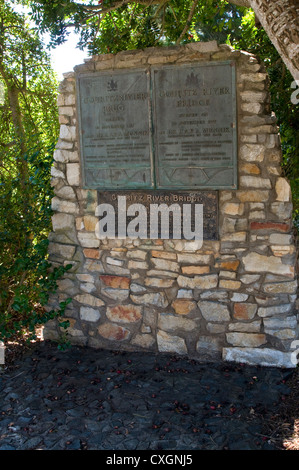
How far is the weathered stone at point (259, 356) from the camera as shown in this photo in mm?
3738

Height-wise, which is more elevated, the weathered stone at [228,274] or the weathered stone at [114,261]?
the weathered stone at [114,261]

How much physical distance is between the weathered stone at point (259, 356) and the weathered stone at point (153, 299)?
639mm

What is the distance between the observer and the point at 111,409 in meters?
3.37

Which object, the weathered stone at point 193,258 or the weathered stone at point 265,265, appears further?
the weathered stone at point 193,258

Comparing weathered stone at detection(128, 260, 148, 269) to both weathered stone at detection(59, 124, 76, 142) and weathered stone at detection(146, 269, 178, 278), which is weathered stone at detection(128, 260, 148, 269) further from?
weathered stone at detection(59, 124, 76, 142)

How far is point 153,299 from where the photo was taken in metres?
4.03

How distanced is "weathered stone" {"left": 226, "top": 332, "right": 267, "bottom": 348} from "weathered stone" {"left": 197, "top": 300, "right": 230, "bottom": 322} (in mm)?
154

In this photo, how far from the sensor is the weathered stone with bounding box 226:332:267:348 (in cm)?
378

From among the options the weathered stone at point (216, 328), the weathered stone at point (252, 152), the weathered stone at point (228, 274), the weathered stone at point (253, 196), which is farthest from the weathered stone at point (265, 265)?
the weathered stone at point (252, 152)

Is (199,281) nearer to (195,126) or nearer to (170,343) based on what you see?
(170,343)

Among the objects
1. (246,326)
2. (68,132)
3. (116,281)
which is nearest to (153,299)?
(116,281)

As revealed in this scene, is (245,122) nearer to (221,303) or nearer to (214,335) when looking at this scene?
(221,303)

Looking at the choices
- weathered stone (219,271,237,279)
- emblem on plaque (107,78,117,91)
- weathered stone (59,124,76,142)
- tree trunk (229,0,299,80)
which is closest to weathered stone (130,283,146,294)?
weathered stone (219,271,237,279)

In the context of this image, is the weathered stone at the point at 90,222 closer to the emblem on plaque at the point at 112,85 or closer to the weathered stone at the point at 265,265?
the emblem on plaque at the point at 112,85
